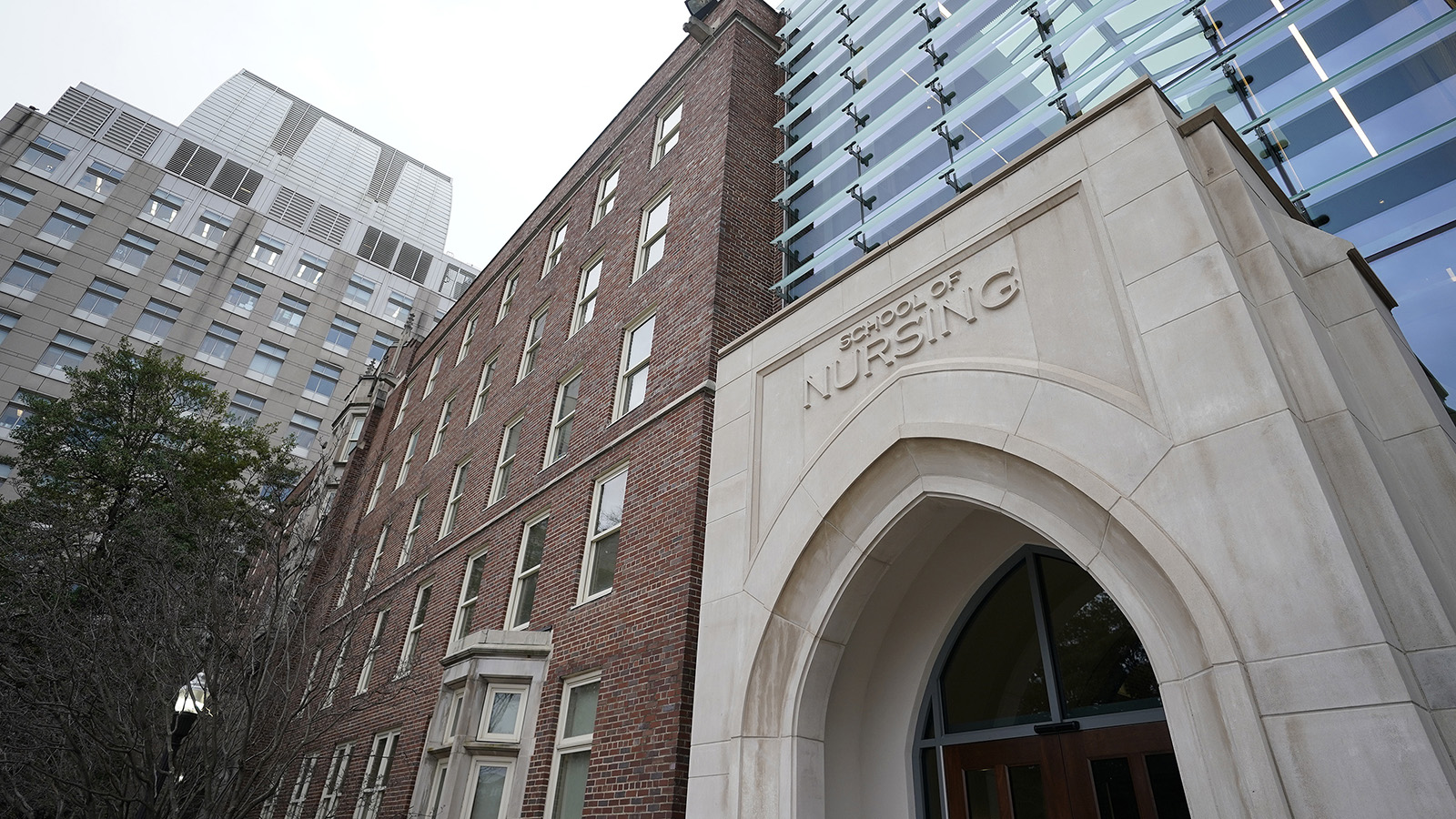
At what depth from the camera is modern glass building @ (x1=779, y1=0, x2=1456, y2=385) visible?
675 centimetres

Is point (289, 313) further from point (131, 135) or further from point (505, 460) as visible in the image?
point (505, 460)

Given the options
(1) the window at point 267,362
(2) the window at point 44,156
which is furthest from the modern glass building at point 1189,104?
(2) the window at point 44,156

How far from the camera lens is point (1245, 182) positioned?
5.88 m

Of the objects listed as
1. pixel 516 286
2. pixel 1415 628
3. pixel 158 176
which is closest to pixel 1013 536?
pixel 1415 628

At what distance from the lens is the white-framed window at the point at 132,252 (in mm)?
47156

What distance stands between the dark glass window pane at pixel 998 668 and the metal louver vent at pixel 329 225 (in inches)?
2443

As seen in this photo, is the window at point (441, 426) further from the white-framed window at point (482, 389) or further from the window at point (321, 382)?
the window at point (321, 382)

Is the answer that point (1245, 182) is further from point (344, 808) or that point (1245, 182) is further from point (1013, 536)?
point (344, 808)

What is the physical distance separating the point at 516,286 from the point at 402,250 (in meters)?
47.8

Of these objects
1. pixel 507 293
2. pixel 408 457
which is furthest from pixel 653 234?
pixel 408 457

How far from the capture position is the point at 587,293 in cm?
1645

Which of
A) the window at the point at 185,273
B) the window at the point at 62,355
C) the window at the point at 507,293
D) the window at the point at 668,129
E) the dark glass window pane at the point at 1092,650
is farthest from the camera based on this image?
the window at the point at 185,273

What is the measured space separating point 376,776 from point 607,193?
43.0 feet

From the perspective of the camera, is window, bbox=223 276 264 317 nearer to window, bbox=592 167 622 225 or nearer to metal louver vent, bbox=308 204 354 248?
metal louver vent, bbox=308 204 354 248
